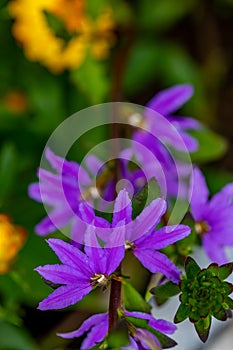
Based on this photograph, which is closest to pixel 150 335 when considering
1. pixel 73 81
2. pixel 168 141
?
pixel 168 141

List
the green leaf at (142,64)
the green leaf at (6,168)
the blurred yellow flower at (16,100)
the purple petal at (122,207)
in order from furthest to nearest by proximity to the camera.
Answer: the green leaf at (142,64), the blurred yellow flower at (16,100), the green leaf at (6,168), the purple petal at (122,207)

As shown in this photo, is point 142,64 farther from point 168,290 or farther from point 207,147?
point 168,290

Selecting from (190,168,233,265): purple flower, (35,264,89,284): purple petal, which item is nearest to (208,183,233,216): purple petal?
(190,168,233,265): purple flower

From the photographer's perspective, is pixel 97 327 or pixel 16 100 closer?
Answer: pixel 97 327

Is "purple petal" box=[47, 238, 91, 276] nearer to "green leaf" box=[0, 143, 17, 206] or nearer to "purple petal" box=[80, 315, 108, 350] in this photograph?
"purple petal" box=[80, 315, 108, 350]

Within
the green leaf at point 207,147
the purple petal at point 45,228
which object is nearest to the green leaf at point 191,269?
the purple petal at point 45,228

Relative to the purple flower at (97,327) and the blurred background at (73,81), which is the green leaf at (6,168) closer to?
the blurred background at (73,81)
